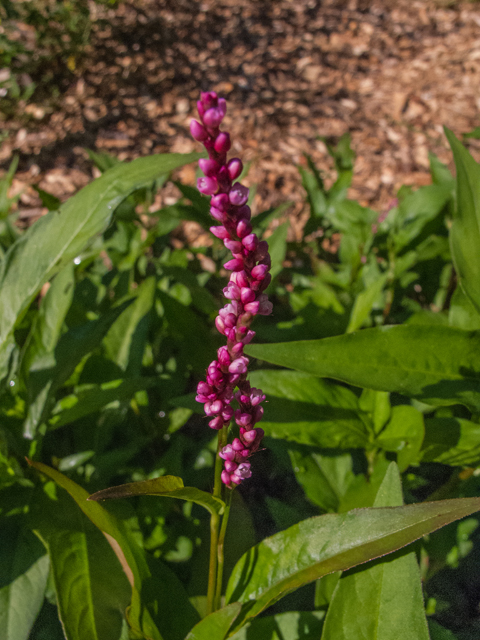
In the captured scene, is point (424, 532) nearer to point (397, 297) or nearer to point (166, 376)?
point (166, 376)

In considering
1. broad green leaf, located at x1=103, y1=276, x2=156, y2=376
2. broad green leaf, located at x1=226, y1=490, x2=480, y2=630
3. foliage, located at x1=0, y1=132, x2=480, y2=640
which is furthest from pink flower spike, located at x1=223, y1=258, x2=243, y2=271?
broad green leaf, located at x1=103, y1=276, x2=156, y2=376

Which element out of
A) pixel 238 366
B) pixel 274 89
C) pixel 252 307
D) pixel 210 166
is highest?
pixel 210 166

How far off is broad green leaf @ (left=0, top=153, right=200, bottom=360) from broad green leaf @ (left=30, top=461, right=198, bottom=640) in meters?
Answer: 0.55

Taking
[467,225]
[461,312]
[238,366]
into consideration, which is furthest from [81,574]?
[467,225]

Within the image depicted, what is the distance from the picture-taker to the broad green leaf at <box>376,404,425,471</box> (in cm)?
151

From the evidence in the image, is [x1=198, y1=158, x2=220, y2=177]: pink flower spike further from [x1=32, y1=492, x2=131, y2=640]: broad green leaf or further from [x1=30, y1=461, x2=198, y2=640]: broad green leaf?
[x1=32, y1=492, x2=131, y2=640]: broad green leaf

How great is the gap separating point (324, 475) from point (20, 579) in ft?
3.35

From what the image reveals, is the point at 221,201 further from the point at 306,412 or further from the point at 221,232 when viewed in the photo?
the point at 306,412

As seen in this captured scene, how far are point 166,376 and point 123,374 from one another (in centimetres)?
27

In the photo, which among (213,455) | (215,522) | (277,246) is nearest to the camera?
(215,522)

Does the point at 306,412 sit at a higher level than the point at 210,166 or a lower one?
lower

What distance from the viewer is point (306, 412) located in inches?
64.6

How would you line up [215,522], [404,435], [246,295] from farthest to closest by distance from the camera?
[404,435] → [215,522] → [246,295]

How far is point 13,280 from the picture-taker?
5.30 ft
